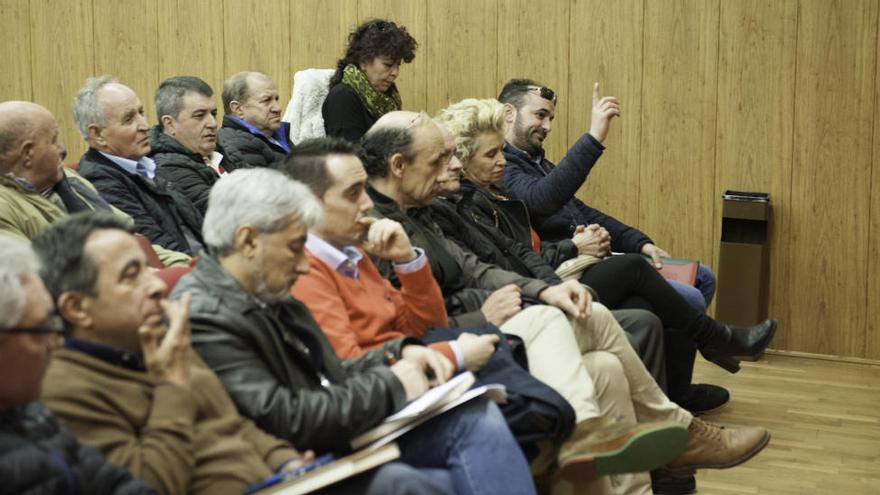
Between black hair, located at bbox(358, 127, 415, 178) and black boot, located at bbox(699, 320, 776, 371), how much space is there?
55.4 inches

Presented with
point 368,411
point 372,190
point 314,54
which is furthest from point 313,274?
point 314,54

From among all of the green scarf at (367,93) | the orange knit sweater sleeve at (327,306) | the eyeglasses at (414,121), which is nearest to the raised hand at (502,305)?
the eyeglasses at (414,121)

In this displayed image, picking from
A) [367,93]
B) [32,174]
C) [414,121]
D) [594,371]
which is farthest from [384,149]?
[367,93]

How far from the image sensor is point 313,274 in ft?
8.67

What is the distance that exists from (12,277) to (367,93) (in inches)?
144

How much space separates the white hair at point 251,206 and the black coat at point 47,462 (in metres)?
0.63

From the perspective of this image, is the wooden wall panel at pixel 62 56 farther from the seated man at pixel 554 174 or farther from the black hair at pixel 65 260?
the black hair at pixel 65 260

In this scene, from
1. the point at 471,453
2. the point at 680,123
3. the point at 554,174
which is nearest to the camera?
the point at 471,453

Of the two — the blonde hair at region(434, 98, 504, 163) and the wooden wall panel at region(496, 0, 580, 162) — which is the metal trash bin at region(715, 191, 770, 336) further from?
the blonde hair at region(434, 98, 504, 163)

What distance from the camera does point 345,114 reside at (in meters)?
5.12

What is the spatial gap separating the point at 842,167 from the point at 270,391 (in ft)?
12.8

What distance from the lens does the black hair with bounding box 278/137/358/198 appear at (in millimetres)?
2801

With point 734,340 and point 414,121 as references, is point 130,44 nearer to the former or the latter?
point 414,121

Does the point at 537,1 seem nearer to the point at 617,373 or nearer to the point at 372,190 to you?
the point at 372,190
